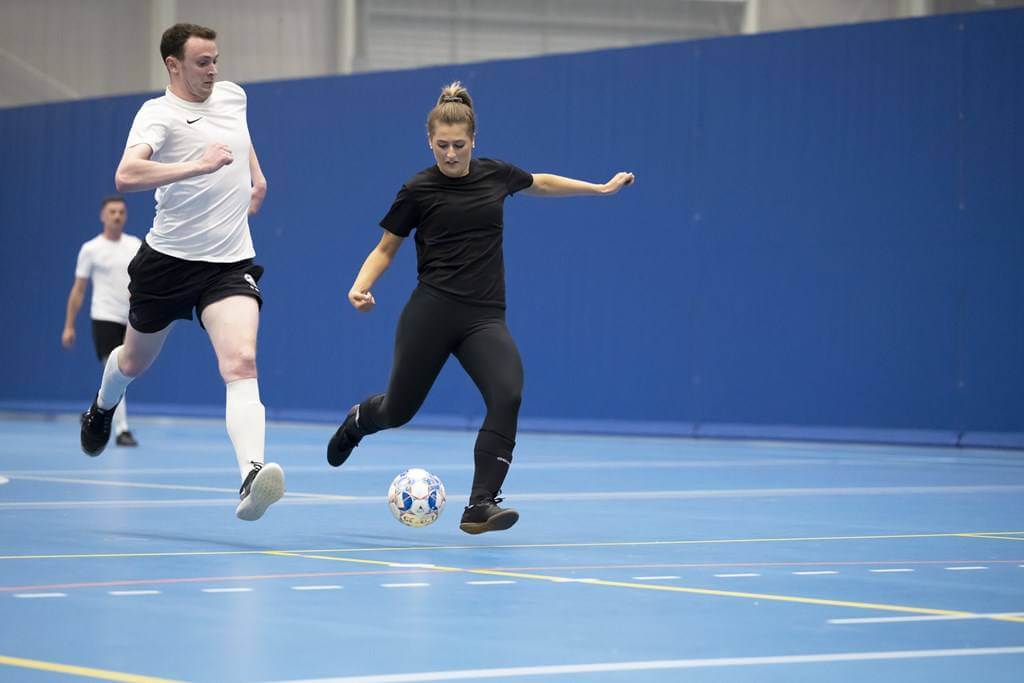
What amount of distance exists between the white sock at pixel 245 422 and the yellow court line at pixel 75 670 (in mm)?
3158

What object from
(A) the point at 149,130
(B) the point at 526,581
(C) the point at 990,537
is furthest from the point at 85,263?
(B) the point at 526,581

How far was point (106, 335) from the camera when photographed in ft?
53.5

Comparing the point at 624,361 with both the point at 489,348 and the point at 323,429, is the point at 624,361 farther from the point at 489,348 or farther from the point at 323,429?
the point at 489,348

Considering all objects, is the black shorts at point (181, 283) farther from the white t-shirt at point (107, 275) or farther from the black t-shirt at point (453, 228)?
the white t-shirt at point (107, 275)

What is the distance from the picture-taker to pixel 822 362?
16.9 m

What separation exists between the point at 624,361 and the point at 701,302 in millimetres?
1121

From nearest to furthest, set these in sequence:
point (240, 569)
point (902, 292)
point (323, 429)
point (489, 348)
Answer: point (240, 569) < point (489, 348) < point (902, 292) < point (323, 429)

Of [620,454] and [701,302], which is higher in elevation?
[701,302]

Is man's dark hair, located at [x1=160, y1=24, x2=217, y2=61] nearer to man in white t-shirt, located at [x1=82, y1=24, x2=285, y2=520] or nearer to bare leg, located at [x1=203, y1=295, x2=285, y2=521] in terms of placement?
man in white t-shirt, located at [x1=82, y1=24, x2=285, y2=520]

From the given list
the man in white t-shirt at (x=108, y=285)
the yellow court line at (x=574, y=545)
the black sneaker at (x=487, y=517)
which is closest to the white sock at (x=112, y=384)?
the yellow court line at (x=574, y=545)

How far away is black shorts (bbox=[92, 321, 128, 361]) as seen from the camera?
1630cm

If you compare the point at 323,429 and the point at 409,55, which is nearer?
the point at 323,429

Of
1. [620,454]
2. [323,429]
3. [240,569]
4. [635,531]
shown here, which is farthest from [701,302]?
[240,569]

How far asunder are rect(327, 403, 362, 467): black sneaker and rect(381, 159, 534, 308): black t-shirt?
1004 mm
